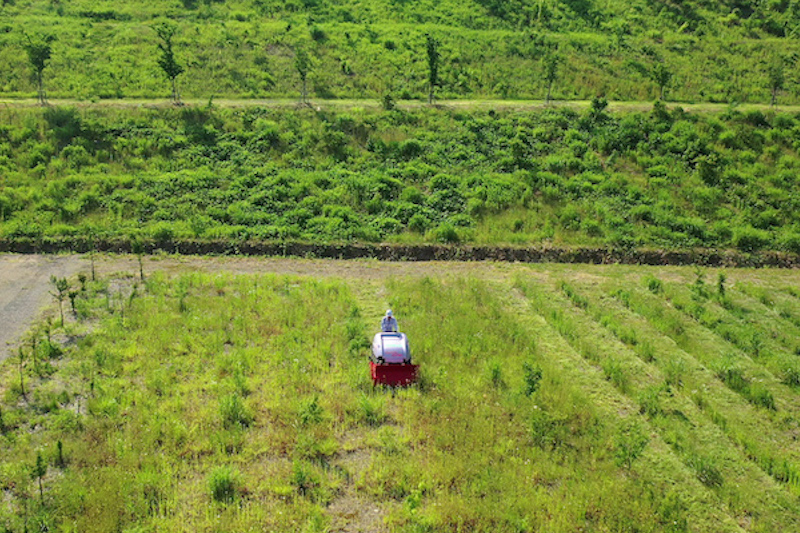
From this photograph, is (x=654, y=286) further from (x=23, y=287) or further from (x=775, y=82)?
(x=775, y=82)

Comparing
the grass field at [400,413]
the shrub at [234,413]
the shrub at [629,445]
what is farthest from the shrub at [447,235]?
the shrub at [234,413]

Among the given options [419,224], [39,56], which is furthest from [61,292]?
[39,56]

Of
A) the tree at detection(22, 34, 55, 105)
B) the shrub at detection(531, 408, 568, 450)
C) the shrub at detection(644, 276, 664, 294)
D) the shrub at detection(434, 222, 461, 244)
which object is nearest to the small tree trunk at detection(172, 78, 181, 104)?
the tree at detection(22, 34, 55, 105)

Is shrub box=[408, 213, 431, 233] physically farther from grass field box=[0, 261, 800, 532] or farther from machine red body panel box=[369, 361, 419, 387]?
machine red body panel box=[369, 361, 419, 387]

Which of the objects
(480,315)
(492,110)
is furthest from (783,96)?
(480,315)

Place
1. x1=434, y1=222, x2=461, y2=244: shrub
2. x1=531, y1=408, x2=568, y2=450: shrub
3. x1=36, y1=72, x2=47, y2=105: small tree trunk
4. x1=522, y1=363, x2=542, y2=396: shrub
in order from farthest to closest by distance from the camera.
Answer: x1=36, y1=72, x2=47, y2=105: small tree trunk → x1=434, y1=222, x2=461, y2=244: shrub → x1=522, y1=363, x2=542, y2=396: shrub → x1=531, y1=408, x2=568, y2=450: shrub

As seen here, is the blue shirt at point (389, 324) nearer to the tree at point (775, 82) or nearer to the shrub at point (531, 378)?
the shrub at point (531, 378)

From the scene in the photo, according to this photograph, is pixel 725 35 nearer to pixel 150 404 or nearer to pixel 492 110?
pixel 492 110
